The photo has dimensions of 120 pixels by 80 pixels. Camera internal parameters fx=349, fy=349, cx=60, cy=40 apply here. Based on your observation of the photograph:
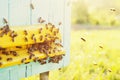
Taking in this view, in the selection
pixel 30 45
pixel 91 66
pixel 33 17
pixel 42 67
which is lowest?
pixel 91 66

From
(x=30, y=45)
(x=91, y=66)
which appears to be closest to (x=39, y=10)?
(x=30, y=45)

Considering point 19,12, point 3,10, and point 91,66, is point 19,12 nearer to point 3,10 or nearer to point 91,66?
point 3,10

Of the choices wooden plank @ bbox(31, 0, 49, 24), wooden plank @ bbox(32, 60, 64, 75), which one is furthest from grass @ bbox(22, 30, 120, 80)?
wooden plank @ bbox(31, 0, 49, 24)

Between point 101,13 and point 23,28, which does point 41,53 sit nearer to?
point 23,28

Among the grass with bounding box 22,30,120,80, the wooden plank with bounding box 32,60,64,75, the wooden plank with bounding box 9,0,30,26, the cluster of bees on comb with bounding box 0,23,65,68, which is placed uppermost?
the wooden plank with bounding box 9,0,30,26

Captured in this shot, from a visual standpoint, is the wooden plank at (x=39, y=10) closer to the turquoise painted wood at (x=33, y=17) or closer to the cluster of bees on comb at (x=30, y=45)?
the turquoise painted wood at (x=33, y=17)

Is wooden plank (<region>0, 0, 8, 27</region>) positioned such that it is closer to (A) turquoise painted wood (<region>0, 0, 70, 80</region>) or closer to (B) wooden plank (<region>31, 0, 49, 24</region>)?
(A) turquoise painted wood (<region>0, 0, 70, 80</region>)
